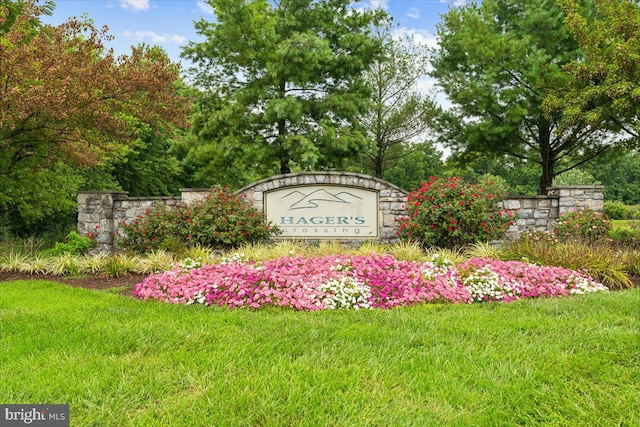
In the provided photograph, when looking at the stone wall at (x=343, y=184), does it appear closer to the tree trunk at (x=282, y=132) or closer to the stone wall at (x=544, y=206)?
the stone wall at (x=544, y=206)

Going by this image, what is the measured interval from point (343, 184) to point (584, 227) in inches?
182

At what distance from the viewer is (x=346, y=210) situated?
8.77 m

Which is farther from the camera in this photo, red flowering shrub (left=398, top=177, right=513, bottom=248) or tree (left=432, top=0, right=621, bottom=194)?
tree (left=432, top=0, right=621, bottom=194)

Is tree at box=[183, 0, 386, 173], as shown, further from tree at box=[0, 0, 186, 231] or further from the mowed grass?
the mowed grass

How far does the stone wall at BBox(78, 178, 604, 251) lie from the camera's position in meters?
8.70

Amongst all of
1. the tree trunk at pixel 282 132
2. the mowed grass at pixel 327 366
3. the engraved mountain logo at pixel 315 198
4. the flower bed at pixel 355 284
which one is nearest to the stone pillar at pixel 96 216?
the engraved mountain logo at pixel 315 198

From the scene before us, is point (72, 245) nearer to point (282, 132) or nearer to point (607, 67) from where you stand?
point (282, 132)

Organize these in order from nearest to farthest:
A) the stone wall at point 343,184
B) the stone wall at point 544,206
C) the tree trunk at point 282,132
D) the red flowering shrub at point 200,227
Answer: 1. the red flowering shrub at point 200,227
2. the stone wall at point 544,206
3. the stone wall at point 343,184
4. the tree trunk at point 282,132

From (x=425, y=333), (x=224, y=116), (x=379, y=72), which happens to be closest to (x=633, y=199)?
(x=379, y=72)

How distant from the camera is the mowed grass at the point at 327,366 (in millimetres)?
2178

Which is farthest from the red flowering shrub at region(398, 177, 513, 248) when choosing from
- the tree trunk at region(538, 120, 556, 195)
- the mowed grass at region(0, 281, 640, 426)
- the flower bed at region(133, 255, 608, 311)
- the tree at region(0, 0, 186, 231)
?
the tree trunk at region(538, 120, 556, 195)

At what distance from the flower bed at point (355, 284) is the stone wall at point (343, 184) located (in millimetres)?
3473
